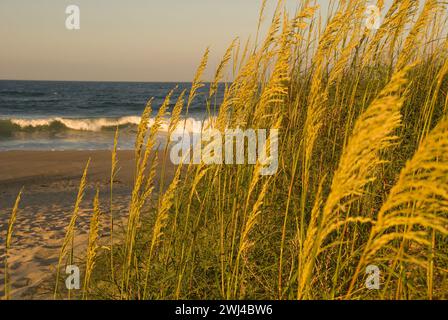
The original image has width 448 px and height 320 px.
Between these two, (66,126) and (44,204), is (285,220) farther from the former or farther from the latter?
(66,126)

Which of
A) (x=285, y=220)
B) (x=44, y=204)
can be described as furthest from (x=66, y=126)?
(x=285, y=220)

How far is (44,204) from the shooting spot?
607 centimetres

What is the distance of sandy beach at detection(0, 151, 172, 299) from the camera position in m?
3.65

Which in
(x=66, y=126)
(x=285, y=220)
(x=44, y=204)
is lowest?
(x=44, y=204)

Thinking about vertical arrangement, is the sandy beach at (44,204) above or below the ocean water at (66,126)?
below

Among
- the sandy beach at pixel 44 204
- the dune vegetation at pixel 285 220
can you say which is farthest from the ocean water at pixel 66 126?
the dune vegetation at pixel 285 220

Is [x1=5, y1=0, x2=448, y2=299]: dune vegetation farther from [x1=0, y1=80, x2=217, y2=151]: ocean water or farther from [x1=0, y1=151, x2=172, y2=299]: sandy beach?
[x1=0, y1=80, x2=217, y2=151]: ocean water

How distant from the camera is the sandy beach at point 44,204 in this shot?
365 centimetres

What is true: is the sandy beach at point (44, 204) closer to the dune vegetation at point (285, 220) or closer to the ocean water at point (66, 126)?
the dune vegetation at point (285, 220)

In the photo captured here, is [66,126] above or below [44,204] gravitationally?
above

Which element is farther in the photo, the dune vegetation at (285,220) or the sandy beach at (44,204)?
the sandy beach at (44,204)

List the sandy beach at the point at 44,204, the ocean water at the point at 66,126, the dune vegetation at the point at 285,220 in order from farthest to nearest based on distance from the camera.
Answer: the ocean water at the point at 66,126 < the sandy beach at the point at 44,204 < the dune vegetation at the point at 285,220

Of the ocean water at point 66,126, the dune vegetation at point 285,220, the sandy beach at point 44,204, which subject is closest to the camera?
the dune vegetation at point 285,220
